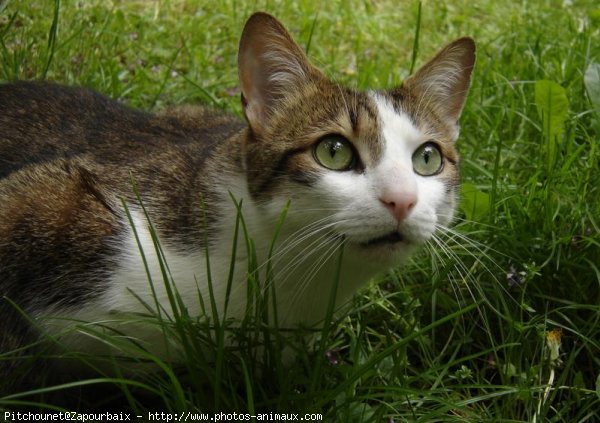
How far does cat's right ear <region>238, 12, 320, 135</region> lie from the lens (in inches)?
99.3

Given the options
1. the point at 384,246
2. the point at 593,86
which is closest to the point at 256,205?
the point at 384,246

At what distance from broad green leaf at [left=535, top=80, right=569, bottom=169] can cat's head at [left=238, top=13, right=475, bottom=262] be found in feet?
2.58

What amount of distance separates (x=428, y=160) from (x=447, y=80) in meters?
0.43

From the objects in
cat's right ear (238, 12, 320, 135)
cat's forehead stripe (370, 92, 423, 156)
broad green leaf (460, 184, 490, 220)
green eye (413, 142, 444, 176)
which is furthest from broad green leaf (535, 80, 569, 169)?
cat's right ear (238, 12, 320, 135)

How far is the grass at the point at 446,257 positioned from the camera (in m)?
2.40

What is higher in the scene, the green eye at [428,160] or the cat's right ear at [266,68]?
the cat's right ear at [266,68]

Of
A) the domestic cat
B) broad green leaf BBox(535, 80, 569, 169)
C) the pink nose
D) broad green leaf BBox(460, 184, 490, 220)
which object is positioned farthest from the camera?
broad green leaf BBox(535, 80, 569, 169)

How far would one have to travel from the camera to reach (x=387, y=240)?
230 cm

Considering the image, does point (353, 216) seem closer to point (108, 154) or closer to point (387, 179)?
point (387, 179)

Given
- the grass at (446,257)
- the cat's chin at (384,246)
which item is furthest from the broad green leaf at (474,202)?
the cat's chin at (384,246)

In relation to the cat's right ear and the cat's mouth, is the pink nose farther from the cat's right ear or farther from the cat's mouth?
the cat's right ear

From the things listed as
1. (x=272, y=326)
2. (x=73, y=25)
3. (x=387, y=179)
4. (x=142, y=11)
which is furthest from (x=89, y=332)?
(x=142, y=11)

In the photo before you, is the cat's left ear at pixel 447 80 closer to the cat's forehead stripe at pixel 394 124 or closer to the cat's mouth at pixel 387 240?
the cat's forehead stripe at pixel 394 124

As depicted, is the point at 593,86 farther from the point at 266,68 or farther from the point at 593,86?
the point at 266,68
